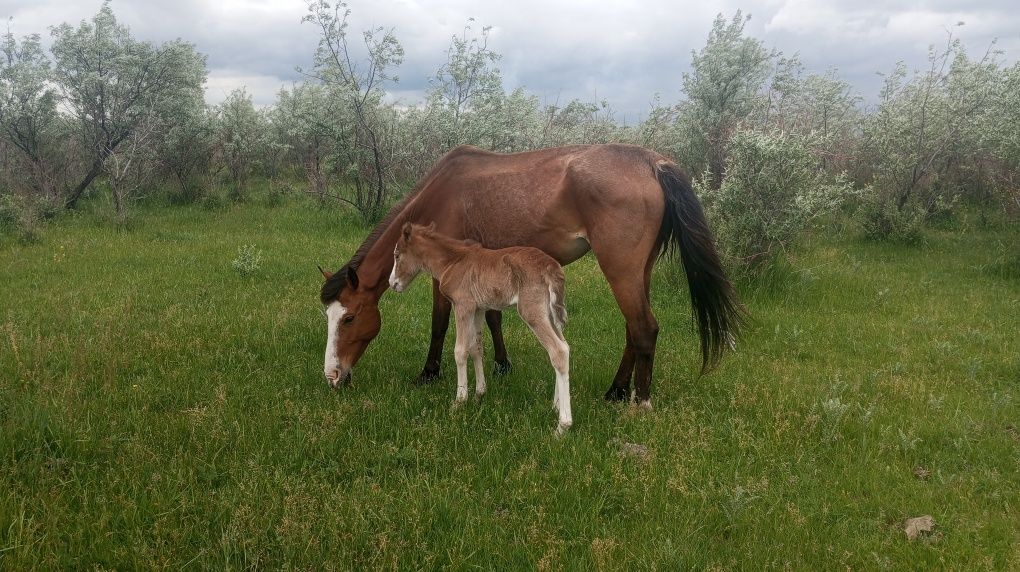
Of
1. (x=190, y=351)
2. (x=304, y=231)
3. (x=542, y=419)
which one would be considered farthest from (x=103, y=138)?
(x=542, y=419)

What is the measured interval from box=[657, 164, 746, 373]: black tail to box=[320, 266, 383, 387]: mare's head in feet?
8.80

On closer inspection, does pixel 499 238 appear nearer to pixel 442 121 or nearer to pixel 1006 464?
pixel 1006 464

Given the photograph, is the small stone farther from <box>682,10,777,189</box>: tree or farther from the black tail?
<box>682,10,777,189</box>: tree

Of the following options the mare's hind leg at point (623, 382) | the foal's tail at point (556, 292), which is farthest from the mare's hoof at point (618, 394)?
the foal's tail at point (556, 292)

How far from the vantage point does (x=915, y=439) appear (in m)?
4.08

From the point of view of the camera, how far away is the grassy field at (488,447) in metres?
3.00

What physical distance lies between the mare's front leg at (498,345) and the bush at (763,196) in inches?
175

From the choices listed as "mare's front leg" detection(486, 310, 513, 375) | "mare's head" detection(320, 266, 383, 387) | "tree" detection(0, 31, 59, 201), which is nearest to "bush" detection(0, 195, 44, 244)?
"tree" detection(0, 31, 59, 201)

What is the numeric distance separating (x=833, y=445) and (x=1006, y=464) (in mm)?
1098

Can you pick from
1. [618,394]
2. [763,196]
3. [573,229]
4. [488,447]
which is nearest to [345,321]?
[488,447]

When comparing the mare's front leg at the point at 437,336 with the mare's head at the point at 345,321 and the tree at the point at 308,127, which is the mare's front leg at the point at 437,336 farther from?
the tree at the point at 308,127

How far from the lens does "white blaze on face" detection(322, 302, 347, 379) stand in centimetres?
496

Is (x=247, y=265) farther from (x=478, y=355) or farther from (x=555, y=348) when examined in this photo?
(x=555, y=348)

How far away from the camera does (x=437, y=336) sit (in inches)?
213
